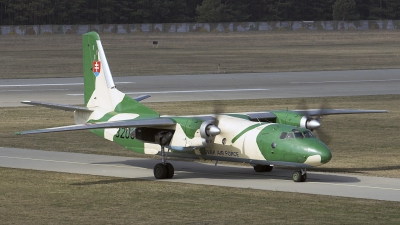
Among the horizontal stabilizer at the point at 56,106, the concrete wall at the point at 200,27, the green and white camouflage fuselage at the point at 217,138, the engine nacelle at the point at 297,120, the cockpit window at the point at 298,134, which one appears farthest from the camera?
the concrete wall at the point at 200,27

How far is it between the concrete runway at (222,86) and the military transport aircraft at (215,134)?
76.9 feet

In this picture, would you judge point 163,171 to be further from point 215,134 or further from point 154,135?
point 215,134

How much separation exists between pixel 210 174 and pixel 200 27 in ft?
462

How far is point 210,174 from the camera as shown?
27828 mm

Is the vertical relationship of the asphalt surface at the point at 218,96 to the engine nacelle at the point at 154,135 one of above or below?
below

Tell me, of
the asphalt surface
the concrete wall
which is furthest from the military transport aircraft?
the concrete wall

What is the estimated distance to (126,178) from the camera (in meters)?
26.8

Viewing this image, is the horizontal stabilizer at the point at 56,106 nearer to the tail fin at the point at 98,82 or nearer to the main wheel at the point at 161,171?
the tail fin at the point at 98,82

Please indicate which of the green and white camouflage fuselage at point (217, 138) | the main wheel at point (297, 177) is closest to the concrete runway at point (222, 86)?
the green and white camouflage fuselage at point (217, 138)

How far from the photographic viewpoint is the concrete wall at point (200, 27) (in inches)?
6043

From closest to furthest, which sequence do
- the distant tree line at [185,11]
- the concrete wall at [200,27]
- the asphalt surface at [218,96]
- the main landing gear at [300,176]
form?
the main landing gear at [300,176] < the asphalt surface at [218,96] < the concrete wall at [200,27] < the distant tree line at [185,11]

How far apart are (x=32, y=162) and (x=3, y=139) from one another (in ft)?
23.1

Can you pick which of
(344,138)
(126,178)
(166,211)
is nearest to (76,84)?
(344,138)

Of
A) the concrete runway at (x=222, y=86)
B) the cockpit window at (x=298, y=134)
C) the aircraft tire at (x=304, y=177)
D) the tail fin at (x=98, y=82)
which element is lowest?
the concrete runway at (x=222, y=86)
